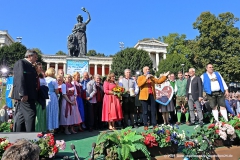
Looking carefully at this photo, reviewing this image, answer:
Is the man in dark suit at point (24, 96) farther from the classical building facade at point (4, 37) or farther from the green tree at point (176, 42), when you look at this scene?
the classical building facade at point (4, 37)

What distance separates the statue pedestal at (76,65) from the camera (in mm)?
13047

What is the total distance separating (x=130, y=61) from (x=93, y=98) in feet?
130

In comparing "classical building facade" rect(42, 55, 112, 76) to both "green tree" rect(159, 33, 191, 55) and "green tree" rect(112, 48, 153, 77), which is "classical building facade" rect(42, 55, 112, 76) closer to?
"green tree" rect(159, 33, 191, 55)

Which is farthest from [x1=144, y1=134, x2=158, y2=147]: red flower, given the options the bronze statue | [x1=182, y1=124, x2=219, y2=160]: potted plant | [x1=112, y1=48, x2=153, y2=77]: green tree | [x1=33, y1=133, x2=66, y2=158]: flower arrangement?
[x1=112, y1=48, x2=153, y2=77]: green tree

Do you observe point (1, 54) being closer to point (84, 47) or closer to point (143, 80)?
point (84, 47)

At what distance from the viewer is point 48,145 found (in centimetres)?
315

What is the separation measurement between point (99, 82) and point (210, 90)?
11.7 feet

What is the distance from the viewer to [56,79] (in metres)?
6.01

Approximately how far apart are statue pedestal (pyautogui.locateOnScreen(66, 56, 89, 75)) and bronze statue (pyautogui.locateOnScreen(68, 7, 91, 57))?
131 centimetres

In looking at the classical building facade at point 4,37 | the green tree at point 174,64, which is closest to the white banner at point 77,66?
the green tree at point 174,64

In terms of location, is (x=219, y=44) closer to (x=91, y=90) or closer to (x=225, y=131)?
(x=91, y=90)

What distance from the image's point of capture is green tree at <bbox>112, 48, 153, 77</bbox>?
45688 millimetres

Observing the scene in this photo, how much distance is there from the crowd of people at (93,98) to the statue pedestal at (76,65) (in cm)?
615

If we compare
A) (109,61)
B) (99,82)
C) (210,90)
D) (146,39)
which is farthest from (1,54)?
(146,39)
